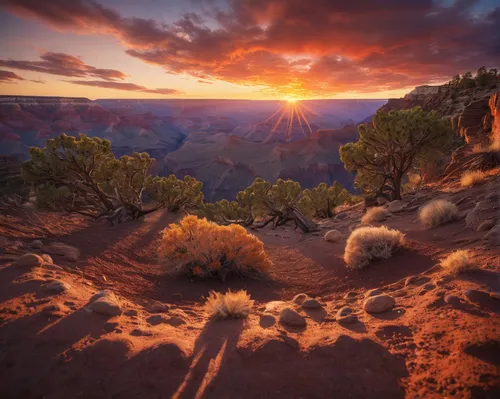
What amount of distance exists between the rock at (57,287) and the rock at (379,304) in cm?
482

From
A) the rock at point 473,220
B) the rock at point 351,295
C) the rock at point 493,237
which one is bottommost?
the rock at point 351,295

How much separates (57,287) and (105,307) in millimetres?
1037

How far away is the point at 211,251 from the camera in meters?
7.70

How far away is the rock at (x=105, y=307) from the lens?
409 centimetres

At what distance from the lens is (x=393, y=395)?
2738 millimetres

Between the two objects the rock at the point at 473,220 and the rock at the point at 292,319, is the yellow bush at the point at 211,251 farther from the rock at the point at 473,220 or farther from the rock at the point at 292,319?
the rock at the point at 473,220

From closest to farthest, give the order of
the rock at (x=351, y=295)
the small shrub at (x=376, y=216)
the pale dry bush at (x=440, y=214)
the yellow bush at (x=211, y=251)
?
the rock at (x=351, y=295) < the yellow bush at (x=211, y=251) < the pale dry bush at (x=440, y=214) < the small shrub at (x=376, y=216)

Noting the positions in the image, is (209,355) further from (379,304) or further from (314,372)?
(379,304)

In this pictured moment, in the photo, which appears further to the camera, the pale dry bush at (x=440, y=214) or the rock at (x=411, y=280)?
the pale dry bush at (x=440, y=214)

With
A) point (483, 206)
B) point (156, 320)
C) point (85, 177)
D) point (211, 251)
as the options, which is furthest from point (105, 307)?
point (85, 177)

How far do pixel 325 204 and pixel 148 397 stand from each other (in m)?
23.4

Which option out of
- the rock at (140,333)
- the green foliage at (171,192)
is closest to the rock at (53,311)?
the rock at (140,333)

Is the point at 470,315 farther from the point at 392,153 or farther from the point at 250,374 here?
the point at 392,153

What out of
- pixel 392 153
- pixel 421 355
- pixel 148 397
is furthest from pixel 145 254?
pixel 392 153
